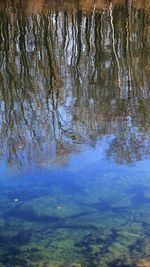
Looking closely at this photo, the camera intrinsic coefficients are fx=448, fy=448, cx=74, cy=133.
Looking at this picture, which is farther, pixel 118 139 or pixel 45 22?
pixel 45 22

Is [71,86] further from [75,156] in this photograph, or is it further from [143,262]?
[143,262]

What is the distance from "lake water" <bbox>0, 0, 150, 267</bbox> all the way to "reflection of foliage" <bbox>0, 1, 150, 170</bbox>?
3cm

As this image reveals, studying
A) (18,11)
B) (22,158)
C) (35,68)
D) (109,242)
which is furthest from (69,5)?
(109,242)

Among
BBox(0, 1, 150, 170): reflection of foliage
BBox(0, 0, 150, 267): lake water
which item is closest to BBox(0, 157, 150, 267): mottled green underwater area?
BBox(0, 0, 150, 267): lake water

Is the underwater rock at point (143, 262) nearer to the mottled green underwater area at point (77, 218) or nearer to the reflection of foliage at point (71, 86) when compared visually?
the mottled green underwater area at point (77, 218)

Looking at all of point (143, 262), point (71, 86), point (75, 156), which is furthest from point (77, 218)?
point (71, 86)

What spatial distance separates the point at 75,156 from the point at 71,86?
507cm

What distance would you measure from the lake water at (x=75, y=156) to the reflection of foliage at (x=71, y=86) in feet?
0.11

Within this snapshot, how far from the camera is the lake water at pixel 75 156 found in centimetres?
597

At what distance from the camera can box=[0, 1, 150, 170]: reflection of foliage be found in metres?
9.34

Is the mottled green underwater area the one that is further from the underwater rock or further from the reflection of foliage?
the reflection of foliage

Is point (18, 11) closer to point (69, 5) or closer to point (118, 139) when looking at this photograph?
point (69, 5)

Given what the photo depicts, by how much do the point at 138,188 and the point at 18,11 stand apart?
2311 cm

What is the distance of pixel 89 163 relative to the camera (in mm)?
8305
